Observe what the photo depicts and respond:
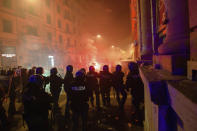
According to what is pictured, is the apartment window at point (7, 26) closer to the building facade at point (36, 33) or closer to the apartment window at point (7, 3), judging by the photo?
the building facade at point (36, 33)

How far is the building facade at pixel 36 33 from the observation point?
20.0 m

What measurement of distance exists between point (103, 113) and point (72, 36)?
124 feet

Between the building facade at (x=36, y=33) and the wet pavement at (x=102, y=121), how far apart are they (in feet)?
58.5

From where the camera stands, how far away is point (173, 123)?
4.49ft

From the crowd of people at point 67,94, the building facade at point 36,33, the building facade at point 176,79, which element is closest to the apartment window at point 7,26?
the building facade at point 36,33

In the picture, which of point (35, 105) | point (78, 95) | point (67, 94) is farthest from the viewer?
point (67, 94)

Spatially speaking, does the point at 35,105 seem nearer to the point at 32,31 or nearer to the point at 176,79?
the point at 176,79

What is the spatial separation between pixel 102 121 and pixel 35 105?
2826mm

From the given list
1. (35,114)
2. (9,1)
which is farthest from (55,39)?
(35,114)

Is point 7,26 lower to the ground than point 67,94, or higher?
higher

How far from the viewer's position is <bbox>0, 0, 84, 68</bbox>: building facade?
20047 mm

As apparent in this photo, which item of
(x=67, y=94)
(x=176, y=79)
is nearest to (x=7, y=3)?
(x=67, y=94)

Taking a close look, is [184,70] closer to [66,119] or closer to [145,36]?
[66,119]

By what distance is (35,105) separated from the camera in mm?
2850
